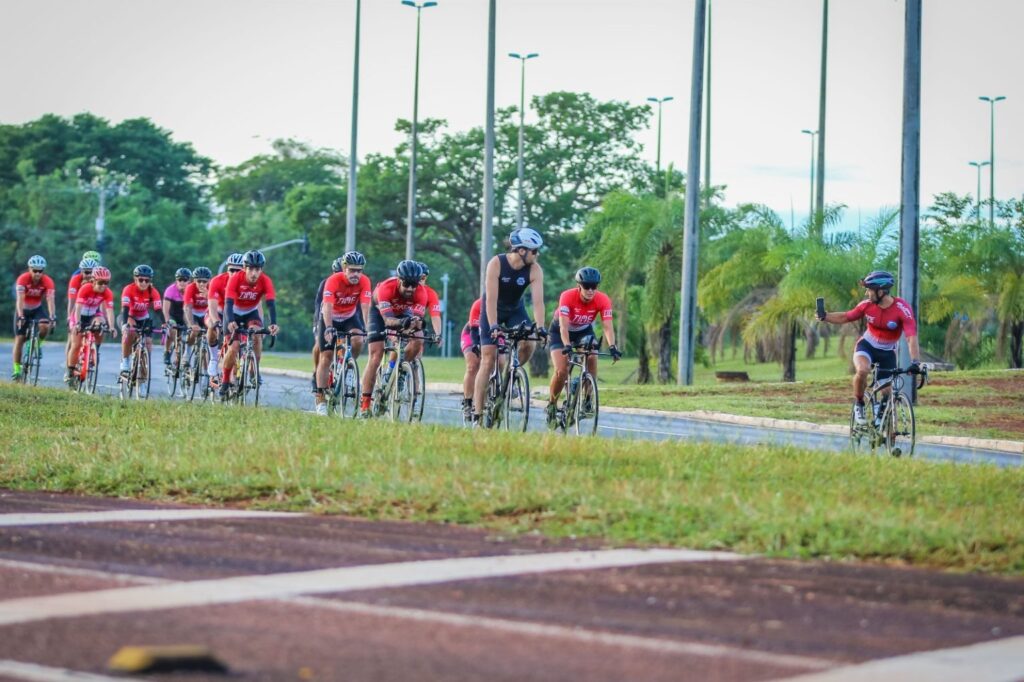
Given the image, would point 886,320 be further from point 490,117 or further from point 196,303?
point 490,117

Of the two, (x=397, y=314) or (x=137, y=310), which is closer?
(x=397, y=314)

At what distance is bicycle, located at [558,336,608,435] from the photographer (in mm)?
16859

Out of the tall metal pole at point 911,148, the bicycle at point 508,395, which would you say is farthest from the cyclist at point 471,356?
the tall metal pole at point 911,148

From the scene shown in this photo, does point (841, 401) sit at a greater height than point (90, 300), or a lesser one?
lesser

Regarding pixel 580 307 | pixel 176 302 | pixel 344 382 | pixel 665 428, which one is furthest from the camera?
pixel 176 302

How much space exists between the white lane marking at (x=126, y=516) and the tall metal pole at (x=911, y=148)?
1800cm

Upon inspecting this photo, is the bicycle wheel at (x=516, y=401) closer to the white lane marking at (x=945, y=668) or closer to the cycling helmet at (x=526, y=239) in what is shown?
the cycling helmet at (x=526, y=239)

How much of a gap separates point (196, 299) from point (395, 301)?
5865 mm

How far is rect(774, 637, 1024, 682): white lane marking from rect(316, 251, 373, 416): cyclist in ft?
43.8

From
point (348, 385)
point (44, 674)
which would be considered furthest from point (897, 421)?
point (44, 674)

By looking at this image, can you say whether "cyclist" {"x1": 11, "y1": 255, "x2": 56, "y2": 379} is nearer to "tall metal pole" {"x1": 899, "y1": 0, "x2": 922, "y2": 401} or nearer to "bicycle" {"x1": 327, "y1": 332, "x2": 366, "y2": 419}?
"bicycle" {"x1": 327, "y1": 332, "x2": 366, "y2": 419}

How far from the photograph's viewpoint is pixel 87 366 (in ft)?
79.5

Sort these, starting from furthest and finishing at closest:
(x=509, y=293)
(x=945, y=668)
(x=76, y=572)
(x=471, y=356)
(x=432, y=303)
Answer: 1. (x=432, y=303)
2. (x=471, y=356)
3. (x=509, y=293)
4. (x=76, y=572)
5. (x=945, y=668)

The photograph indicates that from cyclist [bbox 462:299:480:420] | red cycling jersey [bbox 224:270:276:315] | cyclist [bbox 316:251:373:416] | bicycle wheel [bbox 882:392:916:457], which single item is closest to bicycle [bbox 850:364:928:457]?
bicycle wheel [bbox 882:392:916:457]
